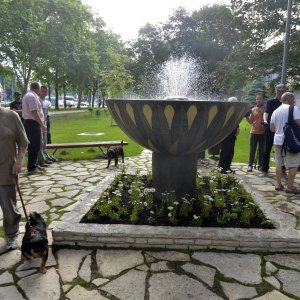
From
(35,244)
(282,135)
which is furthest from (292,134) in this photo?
(35,244)

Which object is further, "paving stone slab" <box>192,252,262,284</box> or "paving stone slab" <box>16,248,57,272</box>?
"paving stone slab" <box>16,248,57,272</box>

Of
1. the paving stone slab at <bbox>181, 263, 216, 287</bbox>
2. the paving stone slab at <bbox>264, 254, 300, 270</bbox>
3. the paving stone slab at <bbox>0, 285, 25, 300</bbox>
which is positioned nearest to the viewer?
the paving stone slab at <bbox>0, 285, 25, 300</bbox>

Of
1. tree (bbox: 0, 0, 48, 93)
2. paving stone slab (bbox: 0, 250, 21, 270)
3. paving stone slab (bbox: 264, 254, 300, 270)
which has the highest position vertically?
tree (bbox: 0, 0, 48, 93)

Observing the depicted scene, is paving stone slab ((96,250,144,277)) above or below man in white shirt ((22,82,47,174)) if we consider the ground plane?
below

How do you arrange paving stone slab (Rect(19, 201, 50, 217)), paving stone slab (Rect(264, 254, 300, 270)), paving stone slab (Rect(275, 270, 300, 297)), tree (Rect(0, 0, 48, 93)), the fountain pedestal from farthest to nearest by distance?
1. tree (Rect(0, 0, 48, 93))
2. paving stone slab (Rect(19, 201, 50, 217))
3. the fountain pedestal
4. paving stone slab (Rect(264, 254, 300, 270))
5. paving stone slab (Rect(275, 270, 300, 297))

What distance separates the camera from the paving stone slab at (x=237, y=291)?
9.21 ft

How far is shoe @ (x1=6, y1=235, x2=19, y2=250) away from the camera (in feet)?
11.8

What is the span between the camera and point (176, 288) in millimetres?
2908

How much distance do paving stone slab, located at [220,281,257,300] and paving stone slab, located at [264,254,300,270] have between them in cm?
→ 63

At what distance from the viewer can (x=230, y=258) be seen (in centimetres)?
344

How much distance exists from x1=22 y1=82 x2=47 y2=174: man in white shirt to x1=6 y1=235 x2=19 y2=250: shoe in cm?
366

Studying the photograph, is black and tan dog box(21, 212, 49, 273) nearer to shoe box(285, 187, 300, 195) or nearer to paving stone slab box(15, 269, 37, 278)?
paving stone slab box(15, 269, 37, 278)

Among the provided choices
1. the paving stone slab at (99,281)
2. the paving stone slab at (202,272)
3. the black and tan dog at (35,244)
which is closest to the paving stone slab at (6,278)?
the black and tan dog at (35,244)

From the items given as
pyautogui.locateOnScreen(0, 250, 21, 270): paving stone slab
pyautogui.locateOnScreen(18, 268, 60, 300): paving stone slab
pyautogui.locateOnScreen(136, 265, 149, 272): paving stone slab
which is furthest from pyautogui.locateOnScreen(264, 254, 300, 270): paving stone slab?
pyautogui.locateOnScreen(0, 250, 21, 270): paving stone slab
